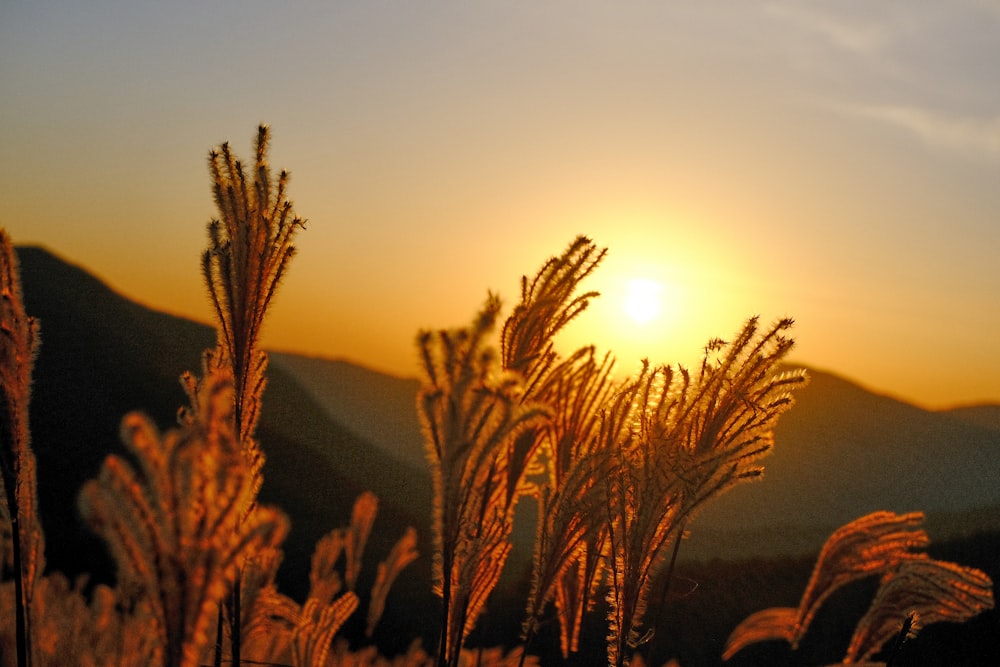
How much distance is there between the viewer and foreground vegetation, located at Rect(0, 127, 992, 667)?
4.25 feet

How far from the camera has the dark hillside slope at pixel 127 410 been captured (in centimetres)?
1330

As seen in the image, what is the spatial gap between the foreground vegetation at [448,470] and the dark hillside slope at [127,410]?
765 cm

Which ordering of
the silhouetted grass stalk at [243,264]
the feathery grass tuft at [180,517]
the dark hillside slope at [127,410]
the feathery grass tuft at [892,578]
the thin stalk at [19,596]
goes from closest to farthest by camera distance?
the feathery grass tuft at [180,517]
the thin stalk at [19,596]
the silhouetted grass stalk at [243,264]
the feathery grass tuft at [892,578]
the dark hillside slope at [127,410]

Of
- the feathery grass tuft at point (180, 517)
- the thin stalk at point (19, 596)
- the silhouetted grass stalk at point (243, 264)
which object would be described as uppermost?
the silhouetted grass stalk at point (243, 264)

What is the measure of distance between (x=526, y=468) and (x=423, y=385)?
0.72 meters

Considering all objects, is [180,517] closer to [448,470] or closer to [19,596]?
[448,470]

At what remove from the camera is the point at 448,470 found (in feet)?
5.74

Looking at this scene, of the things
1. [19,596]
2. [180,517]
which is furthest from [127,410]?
[180,517]

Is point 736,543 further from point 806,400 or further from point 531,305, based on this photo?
point 806,400

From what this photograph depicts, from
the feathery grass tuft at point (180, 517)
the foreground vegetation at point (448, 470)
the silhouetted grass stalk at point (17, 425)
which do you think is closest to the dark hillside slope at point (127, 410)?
the foreground vegetation at point (448, 470)

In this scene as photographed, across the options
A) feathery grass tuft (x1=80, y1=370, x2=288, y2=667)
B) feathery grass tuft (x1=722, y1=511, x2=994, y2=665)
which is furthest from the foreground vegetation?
feathery grass tuft (x1=722, y1=511, x2=994, y2=665)

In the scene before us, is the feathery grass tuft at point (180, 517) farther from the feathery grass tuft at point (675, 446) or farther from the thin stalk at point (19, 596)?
the feathery grass tuft at point (675, 446)

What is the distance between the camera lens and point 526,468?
240cm

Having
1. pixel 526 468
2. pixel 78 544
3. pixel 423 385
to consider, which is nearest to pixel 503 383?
pixel 423 385
